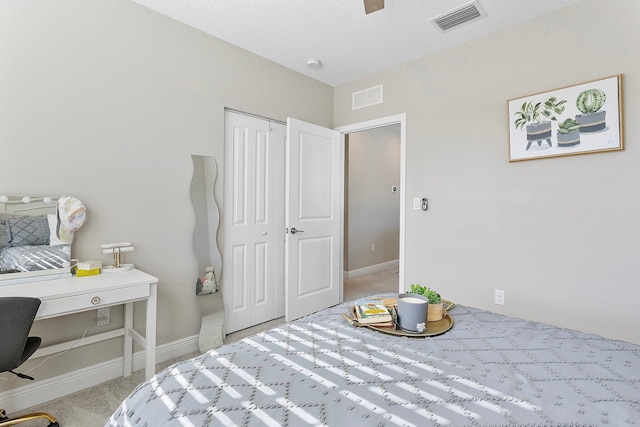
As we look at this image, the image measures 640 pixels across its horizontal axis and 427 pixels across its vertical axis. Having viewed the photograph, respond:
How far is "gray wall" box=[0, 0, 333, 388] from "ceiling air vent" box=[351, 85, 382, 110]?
1.36m

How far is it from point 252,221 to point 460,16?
2485mm

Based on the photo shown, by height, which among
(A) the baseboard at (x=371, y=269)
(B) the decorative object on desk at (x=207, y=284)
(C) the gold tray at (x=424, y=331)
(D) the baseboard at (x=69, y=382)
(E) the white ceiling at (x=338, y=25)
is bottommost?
(D) the baseboard at (x=69, y=382)

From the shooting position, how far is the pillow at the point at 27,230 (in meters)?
1.83

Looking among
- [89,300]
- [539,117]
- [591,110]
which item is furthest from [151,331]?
[591,110]

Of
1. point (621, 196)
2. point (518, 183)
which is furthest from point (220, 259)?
point (621, 196)

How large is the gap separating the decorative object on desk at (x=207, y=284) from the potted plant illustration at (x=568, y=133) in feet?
9.77

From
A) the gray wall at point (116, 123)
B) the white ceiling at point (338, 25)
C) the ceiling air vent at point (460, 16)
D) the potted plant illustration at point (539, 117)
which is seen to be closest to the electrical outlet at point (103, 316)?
the gray wall at point (116, 123)

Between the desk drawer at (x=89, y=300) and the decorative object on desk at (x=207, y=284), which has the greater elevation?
the desk drawer at (x=89, y=300)

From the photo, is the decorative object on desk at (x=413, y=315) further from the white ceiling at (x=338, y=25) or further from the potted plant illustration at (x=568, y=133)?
the white ceiling at (x=338, y=25)

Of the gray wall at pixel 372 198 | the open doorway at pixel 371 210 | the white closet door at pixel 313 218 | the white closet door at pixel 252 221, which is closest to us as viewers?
the white closet door at pixel 252 221

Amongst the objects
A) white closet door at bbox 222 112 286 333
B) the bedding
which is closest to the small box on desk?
white closet door at bbox 222 112 286 333

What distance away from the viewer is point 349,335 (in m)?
1.29

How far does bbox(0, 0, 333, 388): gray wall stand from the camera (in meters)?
1.91

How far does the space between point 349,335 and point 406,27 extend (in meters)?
2.54
